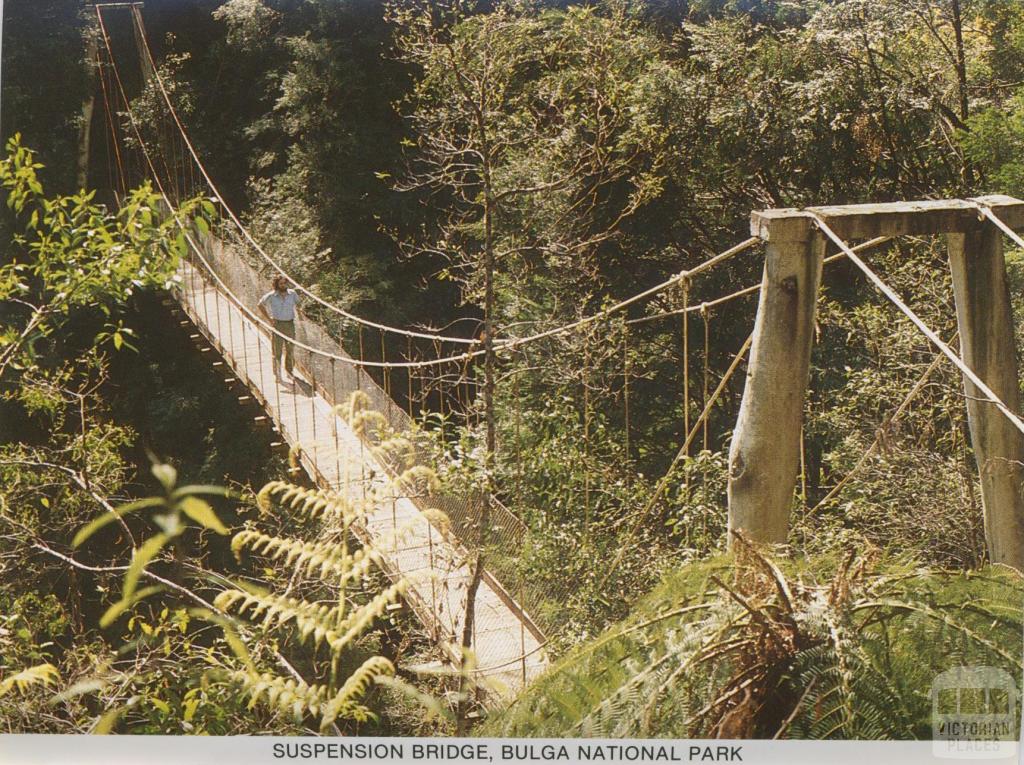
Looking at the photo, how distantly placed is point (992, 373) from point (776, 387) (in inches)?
18.8

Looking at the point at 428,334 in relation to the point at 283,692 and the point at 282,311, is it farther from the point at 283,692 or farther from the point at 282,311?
the point at 283,692

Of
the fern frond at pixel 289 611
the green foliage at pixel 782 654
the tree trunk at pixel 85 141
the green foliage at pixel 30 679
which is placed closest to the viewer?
A: the green foliage at pixel 782 654

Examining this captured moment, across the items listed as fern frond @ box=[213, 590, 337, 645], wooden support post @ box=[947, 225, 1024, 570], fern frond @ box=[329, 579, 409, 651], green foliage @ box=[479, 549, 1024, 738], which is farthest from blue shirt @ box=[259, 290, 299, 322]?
wooden support post @ box=[947, 225, 1024, 570]

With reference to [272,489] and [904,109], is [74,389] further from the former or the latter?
[904,109]

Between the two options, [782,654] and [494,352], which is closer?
[782,654]

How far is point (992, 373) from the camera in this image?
214 cm

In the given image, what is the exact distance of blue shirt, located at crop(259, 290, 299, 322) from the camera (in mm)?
2922

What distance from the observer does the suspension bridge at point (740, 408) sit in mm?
2031

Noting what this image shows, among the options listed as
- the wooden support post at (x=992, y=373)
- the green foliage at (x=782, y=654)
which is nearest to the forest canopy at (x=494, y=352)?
the green foliage at (x=782, y=654)

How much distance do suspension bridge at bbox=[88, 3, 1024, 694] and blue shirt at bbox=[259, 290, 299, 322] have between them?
265 mm

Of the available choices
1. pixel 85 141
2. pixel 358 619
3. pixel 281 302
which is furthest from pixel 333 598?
pixel 85 141

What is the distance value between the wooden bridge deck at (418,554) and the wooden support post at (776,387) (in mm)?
537

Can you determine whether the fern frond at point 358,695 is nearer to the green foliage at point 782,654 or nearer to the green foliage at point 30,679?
the green foliage at point 782,654

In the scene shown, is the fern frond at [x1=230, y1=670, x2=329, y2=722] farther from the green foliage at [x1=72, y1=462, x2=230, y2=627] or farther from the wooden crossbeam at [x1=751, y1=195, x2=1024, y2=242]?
the wooden crossbeam at [x1=751, y1=195, x2=1024, y2=242]
